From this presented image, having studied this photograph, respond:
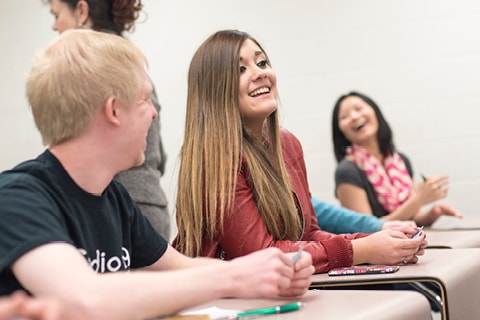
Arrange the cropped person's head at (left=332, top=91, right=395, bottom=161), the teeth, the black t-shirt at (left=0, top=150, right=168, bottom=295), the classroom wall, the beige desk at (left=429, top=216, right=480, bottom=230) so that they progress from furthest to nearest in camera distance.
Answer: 1. the classroom wall
2. the cropped person's head at (left=332, top=91, right=395, bottom=161)
3. the beige desk at (left=429, top=216, right=480, bottom=230)
4. the teeth
5. the black t-shirt at (left=0, top=150, right=168, bottom=295)

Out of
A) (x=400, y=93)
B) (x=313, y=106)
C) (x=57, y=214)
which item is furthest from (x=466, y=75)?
(x=57, y=214)

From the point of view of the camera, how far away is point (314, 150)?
462 centimetres

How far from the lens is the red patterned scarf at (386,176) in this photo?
3707 mm

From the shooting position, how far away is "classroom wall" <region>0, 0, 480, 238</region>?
438cm

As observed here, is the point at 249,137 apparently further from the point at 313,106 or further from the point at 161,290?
the point at 313,106

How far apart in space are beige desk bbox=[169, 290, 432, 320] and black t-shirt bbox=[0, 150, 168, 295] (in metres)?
0.22

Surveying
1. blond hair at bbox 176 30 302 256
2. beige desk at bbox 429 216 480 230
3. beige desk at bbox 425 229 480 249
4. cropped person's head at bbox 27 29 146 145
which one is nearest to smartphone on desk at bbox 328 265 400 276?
blond hair at bbox 176 30 302 256

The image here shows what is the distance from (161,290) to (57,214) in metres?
0.23

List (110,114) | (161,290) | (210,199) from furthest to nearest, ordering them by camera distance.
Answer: (210,199), (110,114), (161,290)

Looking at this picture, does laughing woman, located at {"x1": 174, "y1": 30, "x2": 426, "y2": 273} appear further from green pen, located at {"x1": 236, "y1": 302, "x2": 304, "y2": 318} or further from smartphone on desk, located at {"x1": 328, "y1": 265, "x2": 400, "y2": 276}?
green pen, located at {"x1": 236, "y1": 302, "x2": 304, "y2": 318}

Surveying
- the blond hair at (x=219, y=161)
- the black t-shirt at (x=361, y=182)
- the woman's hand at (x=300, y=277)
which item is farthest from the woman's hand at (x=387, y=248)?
the black t-shirt at (x=361, y=182)

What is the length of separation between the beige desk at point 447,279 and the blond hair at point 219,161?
0.26 m

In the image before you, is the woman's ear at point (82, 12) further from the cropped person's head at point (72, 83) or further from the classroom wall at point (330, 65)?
the classroom wall at point (330, 65)

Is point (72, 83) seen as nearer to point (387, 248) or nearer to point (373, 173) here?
→ point (387, 248)
